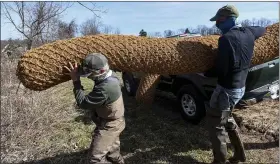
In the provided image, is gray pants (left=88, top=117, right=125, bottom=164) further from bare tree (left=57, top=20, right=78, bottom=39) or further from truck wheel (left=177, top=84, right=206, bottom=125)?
bare tree (left=57, top=20, right=78, bottom=39)

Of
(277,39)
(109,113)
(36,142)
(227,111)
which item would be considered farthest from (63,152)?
(277,39)

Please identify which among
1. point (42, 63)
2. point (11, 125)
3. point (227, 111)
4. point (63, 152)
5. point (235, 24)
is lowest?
point (63, 152)

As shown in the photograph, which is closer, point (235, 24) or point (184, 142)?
point (235, 24)

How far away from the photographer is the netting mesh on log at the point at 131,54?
2.98 m

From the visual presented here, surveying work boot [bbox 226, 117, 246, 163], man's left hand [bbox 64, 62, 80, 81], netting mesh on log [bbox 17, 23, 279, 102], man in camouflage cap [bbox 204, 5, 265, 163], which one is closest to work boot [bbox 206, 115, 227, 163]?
man in camouflage cap [bbox 204, 5, 265, 163]

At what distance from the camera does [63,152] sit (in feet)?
15.4

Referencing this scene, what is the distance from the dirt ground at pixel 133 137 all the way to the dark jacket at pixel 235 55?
4.24 feet

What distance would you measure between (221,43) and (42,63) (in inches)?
76.3

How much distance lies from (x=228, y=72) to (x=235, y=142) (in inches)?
42.3

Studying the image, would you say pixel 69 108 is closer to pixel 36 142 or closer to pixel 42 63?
pixel 36 142

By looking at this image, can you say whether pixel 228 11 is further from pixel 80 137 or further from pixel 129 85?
pixel 129 85

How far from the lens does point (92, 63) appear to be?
301cm

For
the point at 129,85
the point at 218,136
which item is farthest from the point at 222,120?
the point at 129,85

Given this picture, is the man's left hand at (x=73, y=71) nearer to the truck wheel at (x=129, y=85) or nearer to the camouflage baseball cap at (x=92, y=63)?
the camouflage baseball cap at (x=92, y=63)
